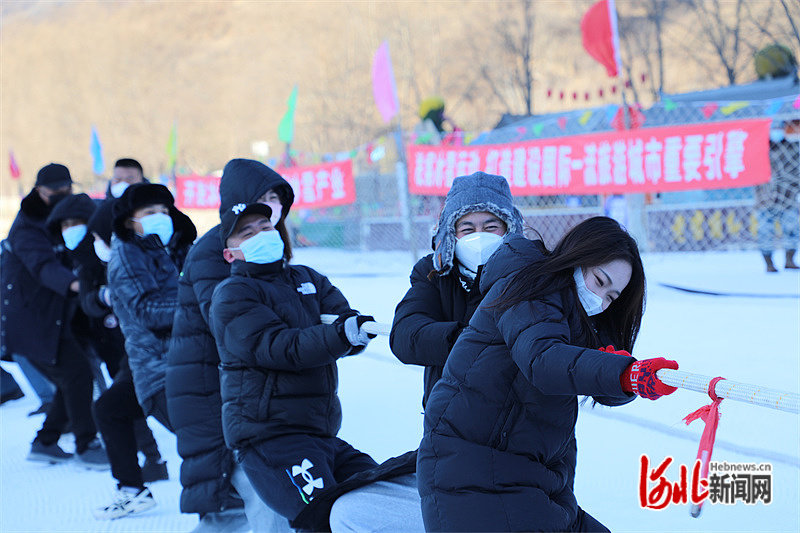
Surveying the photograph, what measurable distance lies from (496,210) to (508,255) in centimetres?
64

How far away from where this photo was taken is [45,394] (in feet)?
17.3

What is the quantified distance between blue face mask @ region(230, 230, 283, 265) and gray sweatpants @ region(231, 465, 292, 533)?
0.65m

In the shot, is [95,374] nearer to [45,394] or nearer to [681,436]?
[45,394]

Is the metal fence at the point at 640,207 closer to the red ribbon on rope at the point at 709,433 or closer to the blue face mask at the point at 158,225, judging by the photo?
the blue face mask at the point at 158,225

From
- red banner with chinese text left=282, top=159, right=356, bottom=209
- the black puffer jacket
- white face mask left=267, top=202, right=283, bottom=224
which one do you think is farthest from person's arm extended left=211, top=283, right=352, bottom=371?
red banner with chinese text left=282, top=159, right=356, bottom=209

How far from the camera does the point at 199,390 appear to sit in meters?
2.91

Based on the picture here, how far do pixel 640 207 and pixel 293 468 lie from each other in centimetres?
719

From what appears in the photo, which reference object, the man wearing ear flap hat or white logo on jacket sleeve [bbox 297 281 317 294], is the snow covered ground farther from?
white logo on jacket sleeve [bbox 297 281 317 294]

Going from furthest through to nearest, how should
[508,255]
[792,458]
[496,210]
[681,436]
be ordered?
[681,436] → [792,458] → [496,210] → [508,255]

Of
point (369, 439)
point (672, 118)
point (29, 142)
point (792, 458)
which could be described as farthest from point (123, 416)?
point (29, 142)

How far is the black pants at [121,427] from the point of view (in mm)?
3664

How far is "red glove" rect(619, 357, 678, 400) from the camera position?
146cm

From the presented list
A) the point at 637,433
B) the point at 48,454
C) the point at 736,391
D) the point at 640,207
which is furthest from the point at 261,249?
the point at 640,207

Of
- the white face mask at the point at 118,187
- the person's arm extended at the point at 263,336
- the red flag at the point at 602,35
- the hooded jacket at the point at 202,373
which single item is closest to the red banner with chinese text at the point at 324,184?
the red flag at the point at 602,35
